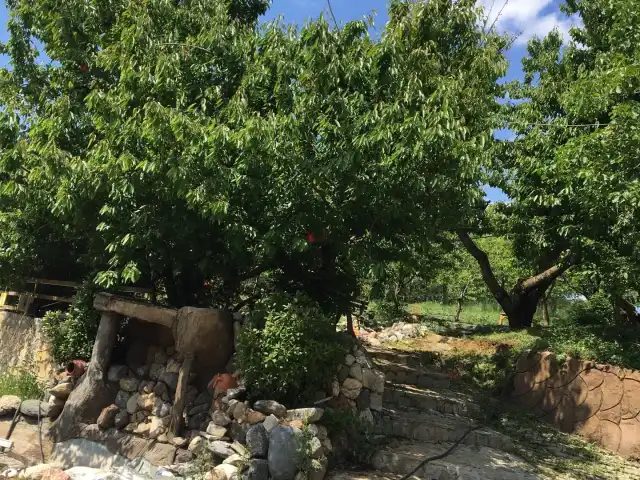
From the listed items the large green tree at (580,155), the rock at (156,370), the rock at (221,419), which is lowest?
the rock at (221,419)

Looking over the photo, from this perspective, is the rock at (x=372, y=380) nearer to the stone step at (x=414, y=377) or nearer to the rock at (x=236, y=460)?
the rock at (x=236, y=460)

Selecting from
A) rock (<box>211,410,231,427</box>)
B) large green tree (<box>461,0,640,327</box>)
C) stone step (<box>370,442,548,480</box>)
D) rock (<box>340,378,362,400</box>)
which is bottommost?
stone step (<box>370,442,548,480</box>)

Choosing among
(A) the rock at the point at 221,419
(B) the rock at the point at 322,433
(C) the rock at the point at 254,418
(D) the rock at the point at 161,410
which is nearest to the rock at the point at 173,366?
(D) the rock at the point at 161,410

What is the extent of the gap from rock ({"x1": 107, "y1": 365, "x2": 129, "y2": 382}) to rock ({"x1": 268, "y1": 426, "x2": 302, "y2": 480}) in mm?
2829

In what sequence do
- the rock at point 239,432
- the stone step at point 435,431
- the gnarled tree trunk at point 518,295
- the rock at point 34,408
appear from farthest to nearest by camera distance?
1. the gnarled tree trunk at point 518,295
2. the stone step at point 435,431
3. the rock at point 34,408
4. the rock at point 239,432

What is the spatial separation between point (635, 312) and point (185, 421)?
10.5m

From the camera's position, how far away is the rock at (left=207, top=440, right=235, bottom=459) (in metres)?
5.80

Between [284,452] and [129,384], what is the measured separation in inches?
111

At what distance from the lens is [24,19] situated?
9.42 m

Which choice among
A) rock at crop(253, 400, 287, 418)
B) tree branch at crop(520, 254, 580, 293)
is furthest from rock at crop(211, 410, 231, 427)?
tree branch at crop(520, 254, 580, 293)

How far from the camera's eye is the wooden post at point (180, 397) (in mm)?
6578

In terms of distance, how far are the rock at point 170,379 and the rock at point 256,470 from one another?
189 centimetres

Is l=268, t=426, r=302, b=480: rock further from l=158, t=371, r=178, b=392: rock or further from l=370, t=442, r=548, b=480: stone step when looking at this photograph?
l=158, t=371, r=178, b=392: rock

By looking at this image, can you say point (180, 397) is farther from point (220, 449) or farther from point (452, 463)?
point (452, 463)
